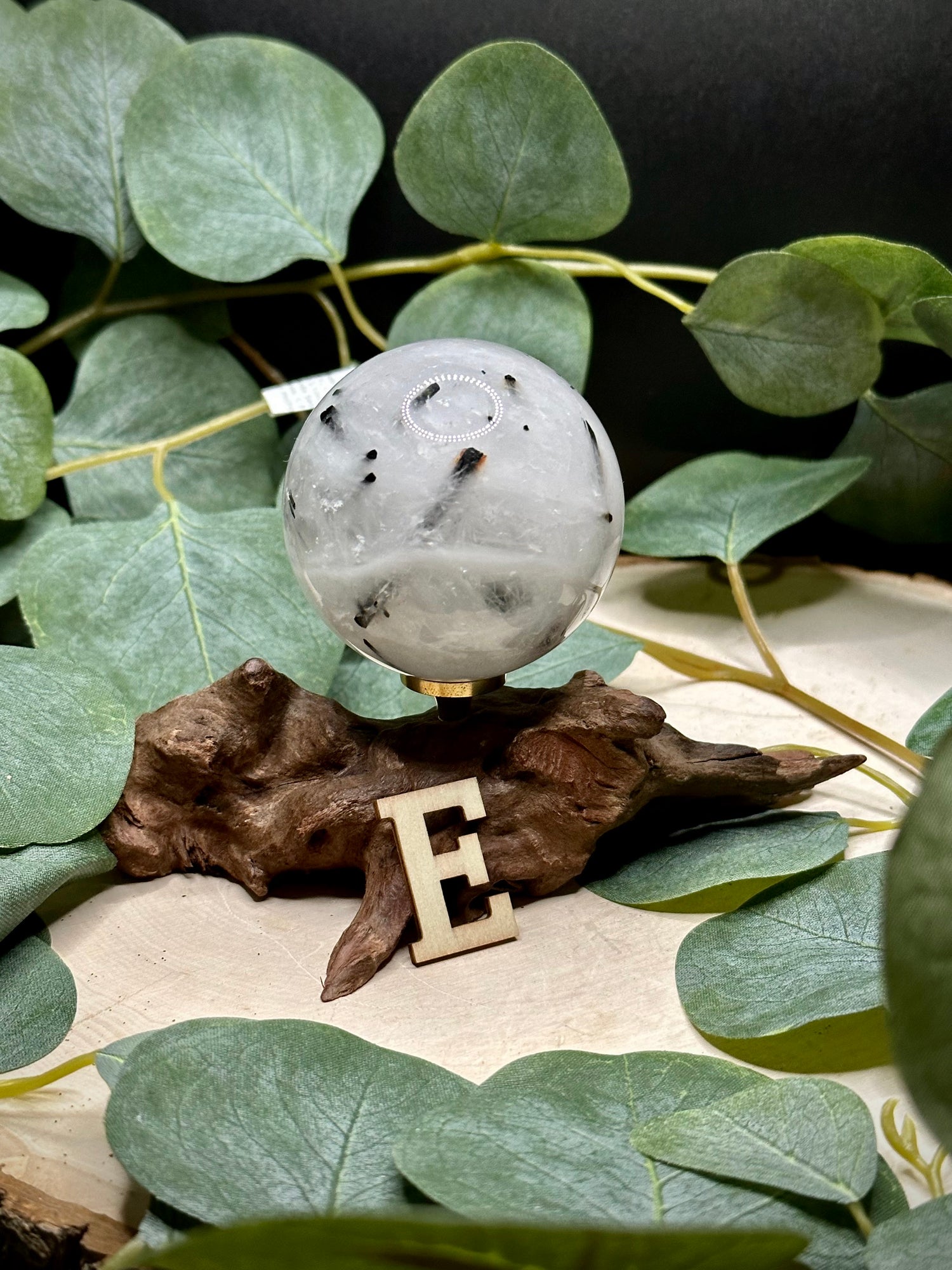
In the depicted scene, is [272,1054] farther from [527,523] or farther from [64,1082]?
[527,523]

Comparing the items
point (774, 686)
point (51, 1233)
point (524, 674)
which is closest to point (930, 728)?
point (774, 686)

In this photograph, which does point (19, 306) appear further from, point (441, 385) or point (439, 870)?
point (439, 870)

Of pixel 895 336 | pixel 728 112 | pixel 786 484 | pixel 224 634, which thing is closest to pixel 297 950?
pixel 224 634

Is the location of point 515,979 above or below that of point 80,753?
below

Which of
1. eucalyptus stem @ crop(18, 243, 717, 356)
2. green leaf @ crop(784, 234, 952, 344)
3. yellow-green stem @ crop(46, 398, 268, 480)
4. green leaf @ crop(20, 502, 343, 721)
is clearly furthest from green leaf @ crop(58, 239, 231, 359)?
green leaf @ crop(784, 234, 952, 344)

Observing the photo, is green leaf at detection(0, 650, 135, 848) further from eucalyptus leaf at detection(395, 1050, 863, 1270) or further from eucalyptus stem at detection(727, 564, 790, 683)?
eucalyptus stem at detection(727, 564, 790, 683)

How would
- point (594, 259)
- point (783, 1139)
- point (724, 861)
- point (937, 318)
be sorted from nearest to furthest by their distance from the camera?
1. point (783, 1139)
2. point (724, 861)
3. point (937, 318)
4. point (594, 259)
